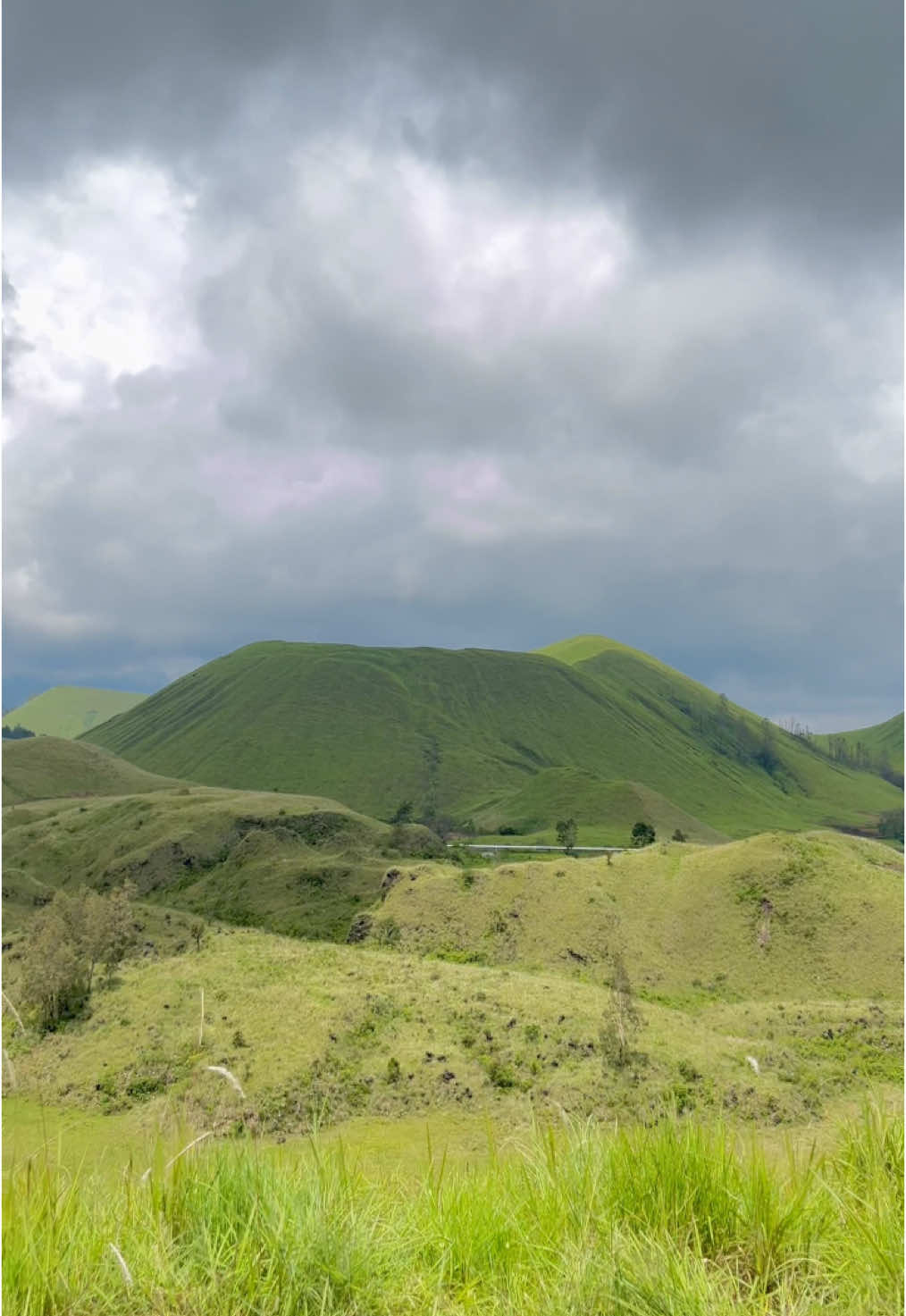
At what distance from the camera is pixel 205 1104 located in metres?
45.2

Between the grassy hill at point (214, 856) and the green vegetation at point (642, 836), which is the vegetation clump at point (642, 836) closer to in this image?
the green vegetation at point (642, 836)

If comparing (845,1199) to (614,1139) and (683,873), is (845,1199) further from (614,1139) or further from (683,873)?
(683,873)

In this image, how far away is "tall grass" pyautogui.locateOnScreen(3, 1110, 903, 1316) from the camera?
6121mm

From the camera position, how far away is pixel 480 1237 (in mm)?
7387

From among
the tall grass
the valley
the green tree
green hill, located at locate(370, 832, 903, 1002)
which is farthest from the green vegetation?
the tall grass

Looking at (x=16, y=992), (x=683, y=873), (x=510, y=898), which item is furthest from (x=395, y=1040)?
(x=683, y=873)

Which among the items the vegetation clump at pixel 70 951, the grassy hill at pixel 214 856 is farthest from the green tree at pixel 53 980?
the grassy hill at pixel 214 856

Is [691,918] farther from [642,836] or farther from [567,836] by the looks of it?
[642,836]

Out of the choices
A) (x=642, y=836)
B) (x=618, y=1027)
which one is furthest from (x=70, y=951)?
(x=642, y=836)

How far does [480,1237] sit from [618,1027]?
130 ft

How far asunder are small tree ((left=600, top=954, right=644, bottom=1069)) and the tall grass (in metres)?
38.5

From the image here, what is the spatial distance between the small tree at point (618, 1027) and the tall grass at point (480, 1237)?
3849cm

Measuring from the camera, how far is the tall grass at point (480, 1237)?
612 cm

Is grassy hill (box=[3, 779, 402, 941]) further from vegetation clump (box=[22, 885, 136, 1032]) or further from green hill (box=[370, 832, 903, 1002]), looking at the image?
vegetation clump (box=[22, 885, 136, 1032])
